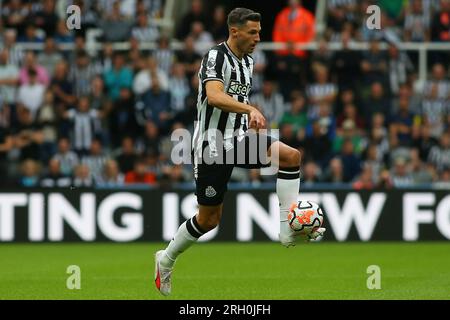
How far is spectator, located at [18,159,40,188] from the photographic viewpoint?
16.2 metres

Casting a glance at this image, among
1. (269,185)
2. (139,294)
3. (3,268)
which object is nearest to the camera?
(139,294)

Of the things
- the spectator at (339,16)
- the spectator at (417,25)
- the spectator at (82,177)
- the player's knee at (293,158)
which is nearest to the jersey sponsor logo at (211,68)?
the player's knee at (293,158)

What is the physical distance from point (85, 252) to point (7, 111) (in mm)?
3833

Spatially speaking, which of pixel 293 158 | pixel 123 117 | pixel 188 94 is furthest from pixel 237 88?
pixel 188 94

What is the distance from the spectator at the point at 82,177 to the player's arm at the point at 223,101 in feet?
24.5

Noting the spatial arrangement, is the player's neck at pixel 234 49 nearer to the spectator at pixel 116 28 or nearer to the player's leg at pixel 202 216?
the player's leg at pixel 202 216

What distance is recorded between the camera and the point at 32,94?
57.1 feet

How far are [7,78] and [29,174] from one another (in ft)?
6.58

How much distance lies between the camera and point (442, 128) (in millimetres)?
17344

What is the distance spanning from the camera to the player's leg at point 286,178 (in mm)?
8812

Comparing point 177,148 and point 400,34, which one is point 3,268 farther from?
point 400,34

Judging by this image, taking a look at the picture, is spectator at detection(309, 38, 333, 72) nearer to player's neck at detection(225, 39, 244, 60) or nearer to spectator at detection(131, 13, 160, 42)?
spectator at detection(131, 13, 160, 42)

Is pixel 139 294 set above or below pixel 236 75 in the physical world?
below
